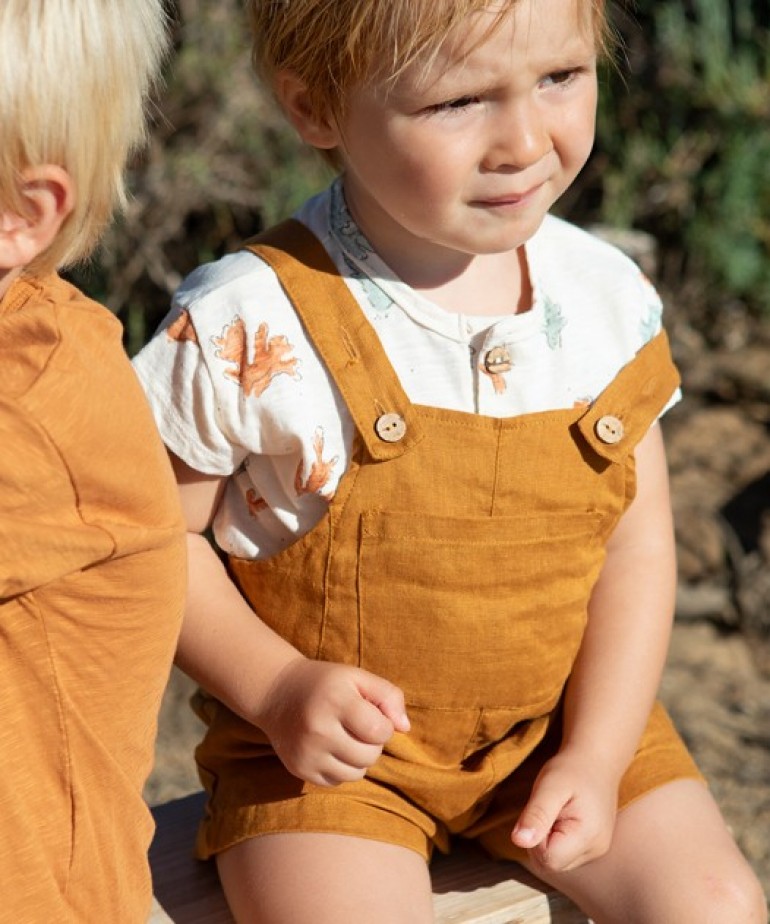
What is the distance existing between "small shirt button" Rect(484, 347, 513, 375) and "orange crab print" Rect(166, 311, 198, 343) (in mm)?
344

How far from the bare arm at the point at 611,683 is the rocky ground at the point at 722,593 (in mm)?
1004

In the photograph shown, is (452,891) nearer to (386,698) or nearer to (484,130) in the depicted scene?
(386,698)

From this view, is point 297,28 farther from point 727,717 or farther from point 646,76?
point 646,76

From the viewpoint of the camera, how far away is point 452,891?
1829 millimetres

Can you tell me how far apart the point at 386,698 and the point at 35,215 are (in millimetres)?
652

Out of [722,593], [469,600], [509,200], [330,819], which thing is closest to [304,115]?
[509,200]

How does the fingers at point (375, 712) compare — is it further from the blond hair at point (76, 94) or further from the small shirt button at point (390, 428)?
the blond hair at point (76, 94)

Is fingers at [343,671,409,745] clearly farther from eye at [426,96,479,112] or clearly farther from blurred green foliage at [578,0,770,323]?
blurred green foliage at [578,0,770,323]

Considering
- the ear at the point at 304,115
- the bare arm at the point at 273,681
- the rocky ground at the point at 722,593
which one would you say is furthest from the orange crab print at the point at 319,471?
the rocky ground at the point at 722,593

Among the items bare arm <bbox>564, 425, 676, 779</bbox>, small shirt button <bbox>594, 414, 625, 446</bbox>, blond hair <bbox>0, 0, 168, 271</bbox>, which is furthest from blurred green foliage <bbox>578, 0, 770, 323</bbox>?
blond hair <bbox>0, 0, 168, 271</bbox>

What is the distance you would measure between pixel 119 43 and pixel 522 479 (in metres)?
0.68

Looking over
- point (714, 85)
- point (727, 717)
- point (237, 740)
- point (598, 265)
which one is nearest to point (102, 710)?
point (237, 740)

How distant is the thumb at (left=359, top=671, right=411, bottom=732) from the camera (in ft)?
5.41

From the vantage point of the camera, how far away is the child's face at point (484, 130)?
1.59 m
